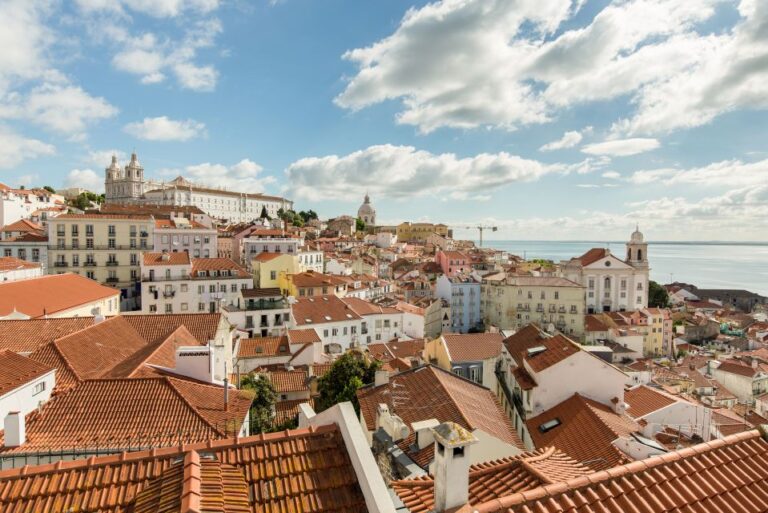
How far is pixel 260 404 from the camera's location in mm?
18781

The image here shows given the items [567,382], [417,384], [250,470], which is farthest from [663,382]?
[250,470]

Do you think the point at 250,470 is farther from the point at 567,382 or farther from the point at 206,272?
the point at 206,272

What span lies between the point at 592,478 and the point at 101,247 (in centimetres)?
5192

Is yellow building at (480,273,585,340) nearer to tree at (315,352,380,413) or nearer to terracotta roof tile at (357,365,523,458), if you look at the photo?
tree at (315,352,380,413)

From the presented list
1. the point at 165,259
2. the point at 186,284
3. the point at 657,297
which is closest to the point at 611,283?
the point at 657,297

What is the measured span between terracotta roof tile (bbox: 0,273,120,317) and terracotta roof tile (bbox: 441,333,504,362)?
22.7 meters

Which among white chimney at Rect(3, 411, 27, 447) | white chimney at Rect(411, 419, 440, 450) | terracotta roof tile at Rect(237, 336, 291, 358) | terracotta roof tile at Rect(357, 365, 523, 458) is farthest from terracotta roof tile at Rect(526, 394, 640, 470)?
terracotta roof tile at Rect(237, 336, 291, 358)

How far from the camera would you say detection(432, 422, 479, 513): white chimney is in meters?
4.16

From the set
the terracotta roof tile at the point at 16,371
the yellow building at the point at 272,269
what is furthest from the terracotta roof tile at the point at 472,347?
the yellow building at the point at 272,269

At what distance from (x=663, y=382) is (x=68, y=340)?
36.6 m

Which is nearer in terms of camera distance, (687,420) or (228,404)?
(228,404)

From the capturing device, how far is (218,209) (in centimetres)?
12588

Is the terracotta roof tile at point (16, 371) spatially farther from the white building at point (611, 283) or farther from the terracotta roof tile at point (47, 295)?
the white building at point (611, 283)

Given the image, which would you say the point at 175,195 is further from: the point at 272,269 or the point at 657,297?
the point at 657,297
